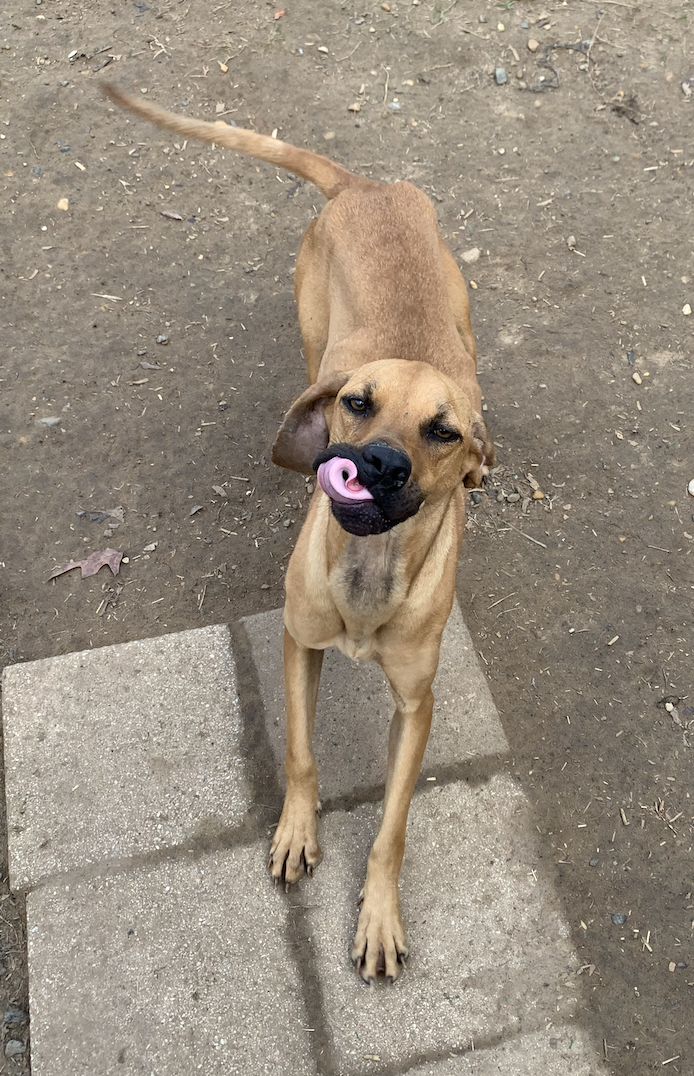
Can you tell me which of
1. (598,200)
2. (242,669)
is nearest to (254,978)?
(242,669)

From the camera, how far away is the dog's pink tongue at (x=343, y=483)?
8.27ft

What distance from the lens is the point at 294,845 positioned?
344 cm

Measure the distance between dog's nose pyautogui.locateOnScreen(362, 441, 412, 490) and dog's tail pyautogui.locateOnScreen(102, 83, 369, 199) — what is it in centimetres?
236

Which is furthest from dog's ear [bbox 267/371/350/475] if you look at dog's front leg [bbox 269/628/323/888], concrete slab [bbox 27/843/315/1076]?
concrete slab [bbox 27/843/315/1076]

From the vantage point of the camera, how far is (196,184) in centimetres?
593

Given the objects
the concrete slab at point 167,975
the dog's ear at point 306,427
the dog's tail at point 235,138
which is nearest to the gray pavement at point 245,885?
the concrete slab at point 167,975

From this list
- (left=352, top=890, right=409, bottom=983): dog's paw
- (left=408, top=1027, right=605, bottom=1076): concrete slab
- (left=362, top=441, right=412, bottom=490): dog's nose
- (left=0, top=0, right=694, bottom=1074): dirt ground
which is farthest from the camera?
(left=0, top=0, right=694, bottom=1074): dirt ground

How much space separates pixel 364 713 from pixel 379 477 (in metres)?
1.75

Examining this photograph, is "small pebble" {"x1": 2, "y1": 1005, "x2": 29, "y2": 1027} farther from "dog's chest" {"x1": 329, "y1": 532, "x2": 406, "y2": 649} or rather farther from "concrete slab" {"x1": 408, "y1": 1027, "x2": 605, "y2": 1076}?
"dog's chest" {"x1": 329, "y1": 532, "x2": 406, "y2": 649}

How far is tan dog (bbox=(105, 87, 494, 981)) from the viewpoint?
275cm

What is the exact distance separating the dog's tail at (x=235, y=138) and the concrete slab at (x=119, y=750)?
2380 millimetres

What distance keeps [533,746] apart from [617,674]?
2.03 ft

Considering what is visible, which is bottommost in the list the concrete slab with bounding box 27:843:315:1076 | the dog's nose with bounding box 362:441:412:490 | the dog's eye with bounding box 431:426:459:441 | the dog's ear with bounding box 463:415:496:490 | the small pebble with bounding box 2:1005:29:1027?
the small pebble with bounding box 2:1005:29:1027

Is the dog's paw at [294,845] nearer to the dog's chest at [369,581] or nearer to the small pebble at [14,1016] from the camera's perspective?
the dog's chest at [369,581]
